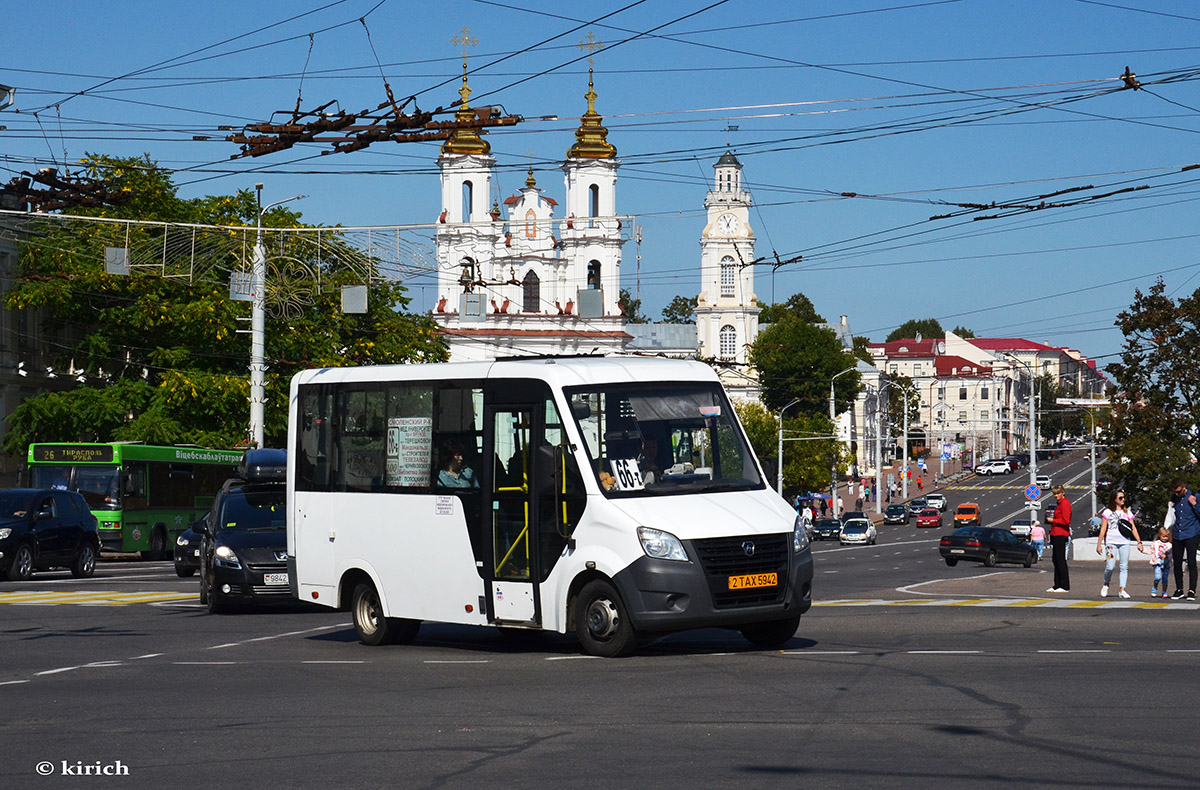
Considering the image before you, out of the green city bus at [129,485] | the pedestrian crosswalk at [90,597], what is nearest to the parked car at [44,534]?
the pedestrian crosswalk at [90,597]

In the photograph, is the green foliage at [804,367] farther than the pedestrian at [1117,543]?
Yes

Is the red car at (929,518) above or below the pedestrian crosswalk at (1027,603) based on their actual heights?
below

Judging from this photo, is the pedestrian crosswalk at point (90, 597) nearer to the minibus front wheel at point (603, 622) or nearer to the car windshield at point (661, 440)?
the minibus front wheel at point (603, 622)

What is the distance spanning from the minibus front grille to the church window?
93903 millimetres

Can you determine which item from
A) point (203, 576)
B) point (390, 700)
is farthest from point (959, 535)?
point (390, 700)

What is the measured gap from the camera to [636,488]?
13812 millimetres

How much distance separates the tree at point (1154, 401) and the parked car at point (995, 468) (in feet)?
326

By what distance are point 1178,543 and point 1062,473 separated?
431 ft

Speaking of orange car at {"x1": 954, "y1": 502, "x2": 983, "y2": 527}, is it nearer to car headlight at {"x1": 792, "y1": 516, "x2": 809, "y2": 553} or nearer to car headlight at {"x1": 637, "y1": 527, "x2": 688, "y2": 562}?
car headlight at {"x1": 792, "y1": 516, "x2": 809, "y2": 553}

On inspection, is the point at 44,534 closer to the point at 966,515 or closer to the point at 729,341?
the point at 966,515

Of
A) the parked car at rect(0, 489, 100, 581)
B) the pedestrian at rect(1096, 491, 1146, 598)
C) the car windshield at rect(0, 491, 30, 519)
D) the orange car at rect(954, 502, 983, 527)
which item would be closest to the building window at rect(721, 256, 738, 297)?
the orange car at rect(954, 502, 983, 527)

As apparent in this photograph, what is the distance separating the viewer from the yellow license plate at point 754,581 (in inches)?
531

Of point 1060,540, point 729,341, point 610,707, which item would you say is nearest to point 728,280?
point 729,341

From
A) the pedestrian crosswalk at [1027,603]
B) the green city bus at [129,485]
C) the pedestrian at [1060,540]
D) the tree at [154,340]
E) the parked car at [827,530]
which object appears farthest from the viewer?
the parked car at [827,530]
